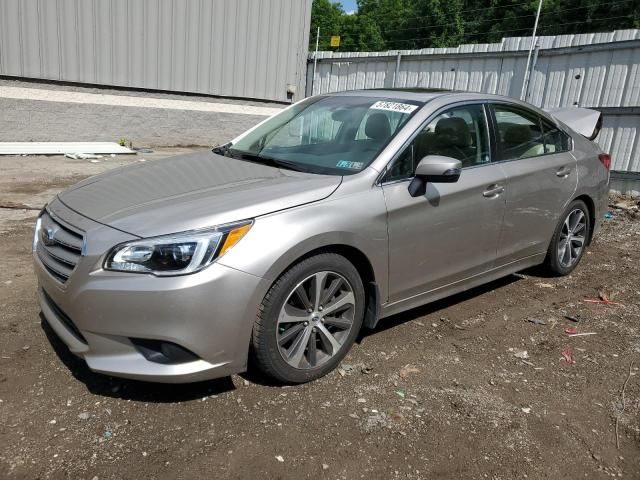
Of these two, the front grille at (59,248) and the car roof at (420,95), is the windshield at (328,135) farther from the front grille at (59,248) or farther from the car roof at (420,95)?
the front grille at (59,248)

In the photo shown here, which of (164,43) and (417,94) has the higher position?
(164,43)

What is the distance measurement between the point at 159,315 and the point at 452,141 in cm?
232

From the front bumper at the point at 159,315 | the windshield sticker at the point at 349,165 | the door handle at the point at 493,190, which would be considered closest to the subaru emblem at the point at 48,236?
the front bumper at the point at 159,315

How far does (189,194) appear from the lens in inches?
117

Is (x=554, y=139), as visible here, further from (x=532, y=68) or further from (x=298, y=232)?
(x=532, y=68)

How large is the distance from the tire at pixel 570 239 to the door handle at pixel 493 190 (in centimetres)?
110

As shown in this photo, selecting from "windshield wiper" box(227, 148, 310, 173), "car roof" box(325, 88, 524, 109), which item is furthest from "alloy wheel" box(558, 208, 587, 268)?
"windshield wiper" box(227, 148, 310, 173)

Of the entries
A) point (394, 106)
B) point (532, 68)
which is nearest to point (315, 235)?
point (394, 106)

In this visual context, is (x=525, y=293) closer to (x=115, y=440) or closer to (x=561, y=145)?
(x=561, y=145)

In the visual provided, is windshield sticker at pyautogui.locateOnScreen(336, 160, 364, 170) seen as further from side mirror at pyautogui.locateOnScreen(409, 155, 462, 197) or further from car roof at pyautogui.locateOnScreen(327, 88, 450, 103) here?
car roof at pyautogui.locateOnScreen(327, 88, 450, 103)

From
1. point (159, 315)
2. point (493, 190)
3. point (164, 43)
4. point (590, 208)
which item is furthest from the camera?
point (164, 43)

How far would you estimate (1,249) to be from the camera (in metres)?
5.04

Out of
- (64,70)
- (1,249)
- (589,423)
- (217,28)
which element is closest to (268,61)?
(217,28)

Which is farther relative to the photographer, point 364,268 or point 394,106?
point 394,106
